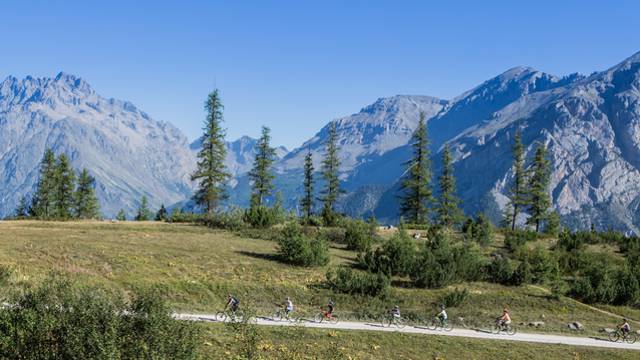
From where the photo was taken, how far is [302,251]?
127 ft

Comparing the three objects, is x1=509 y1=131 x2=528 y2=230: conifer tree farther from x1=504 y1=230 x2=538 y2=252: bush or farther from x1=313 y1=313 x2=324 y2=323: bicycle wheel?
x1=313 y1=313 x2=324 y2=323: bicycle wheel

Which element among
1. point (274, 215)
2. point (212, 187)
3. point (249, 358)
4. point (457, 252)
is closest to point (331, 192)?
point (212, 187)

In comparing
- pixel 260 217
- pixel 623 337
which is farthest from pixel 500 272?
pixel 260 217

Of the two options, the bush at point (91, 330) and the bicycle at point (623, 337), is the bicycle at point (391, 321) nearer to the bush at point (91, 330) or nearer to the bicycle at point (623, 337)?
the bicycle at point (623, 337)

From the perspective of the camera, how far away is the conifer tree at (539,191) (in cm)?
7725

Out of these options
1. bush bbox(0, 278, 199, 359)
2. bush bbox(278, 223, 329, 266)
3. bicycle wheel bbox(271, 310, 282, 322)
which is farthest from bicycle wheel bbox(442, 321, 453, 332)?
bush bbox(0, 278, 199, 359)

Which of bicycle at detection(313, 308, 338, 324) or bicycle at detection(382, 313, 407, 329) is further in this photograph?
bicycle at detection(382, 313, 407, 329)

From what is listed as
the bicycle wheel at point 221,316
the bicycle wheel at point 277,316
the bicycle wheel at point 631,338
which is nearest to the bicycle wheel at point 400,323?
the bicycle wheel at point 277,316

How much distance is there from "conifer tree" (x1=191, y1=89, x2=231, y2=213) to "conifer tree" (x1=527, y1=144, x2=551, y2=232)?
1727 inches

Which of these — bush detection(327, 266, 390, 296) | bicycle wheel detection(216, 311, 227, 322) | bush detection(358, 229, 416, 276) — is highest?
bush detection(358, 229, 416, 276)

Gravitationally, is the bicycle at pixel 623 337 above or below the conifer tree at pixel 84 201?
below

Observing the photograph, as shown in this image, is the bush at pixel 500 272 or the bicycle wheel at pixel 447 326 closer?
the bicycle wheel at pixel 447 326

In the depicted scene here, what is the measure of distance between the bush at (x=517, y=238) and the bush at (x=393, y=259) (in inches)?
675

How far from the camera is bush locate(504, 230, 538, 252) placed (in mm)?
52812
